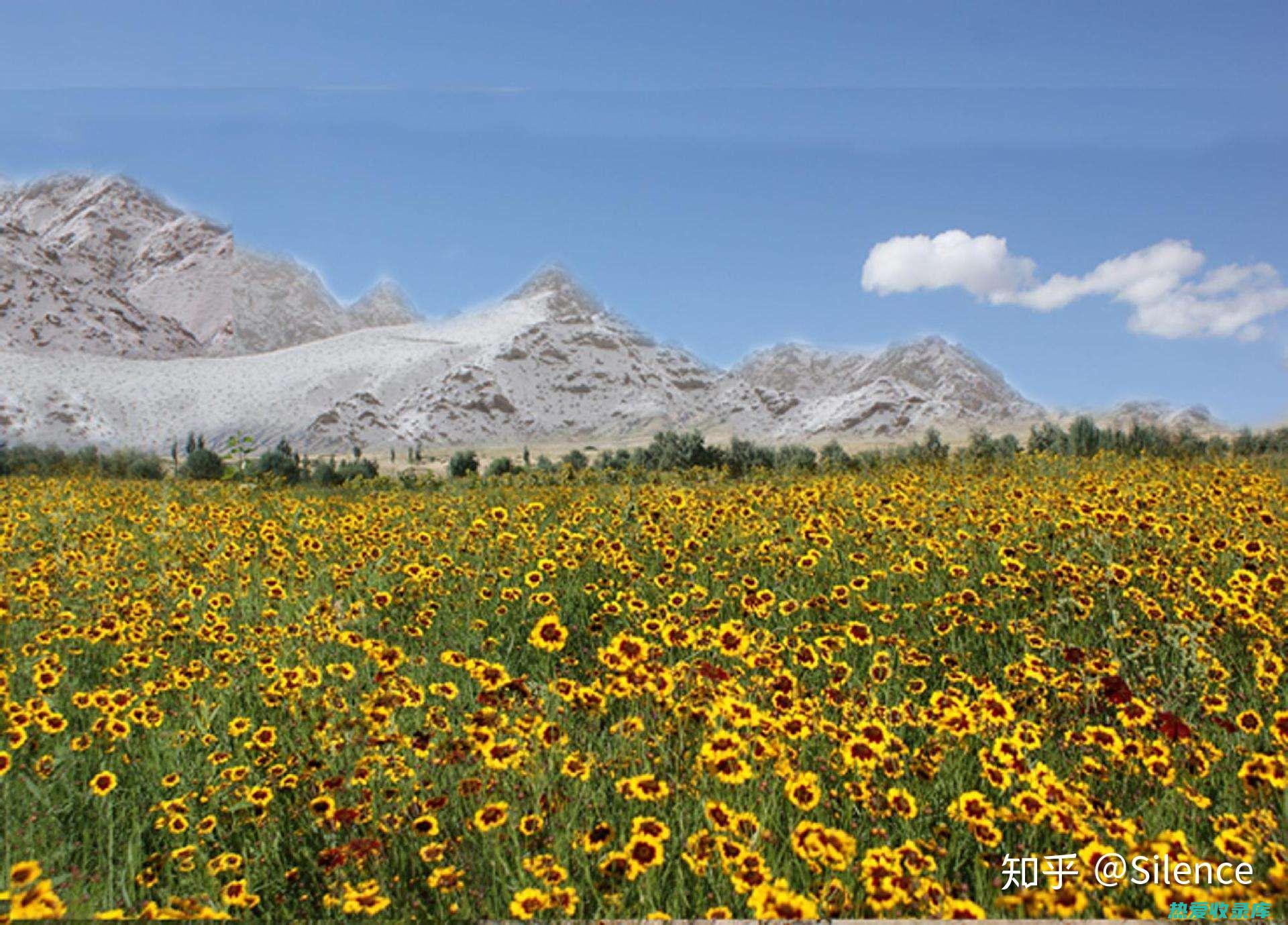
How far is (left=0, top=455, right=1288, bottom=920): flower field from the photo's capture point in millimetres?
2389

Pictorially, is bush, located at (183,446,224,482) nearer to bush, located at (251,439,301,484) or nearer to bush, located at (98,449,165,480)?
bush, located at (98,449,165,480)

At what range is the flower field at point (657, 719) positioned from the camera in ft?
7.84

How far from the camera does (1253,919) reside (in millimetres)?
2076

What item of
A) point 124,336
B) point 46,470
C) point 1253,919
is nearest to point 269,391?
point 124,336

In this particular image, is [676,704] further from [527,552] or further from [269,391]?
[269,391]

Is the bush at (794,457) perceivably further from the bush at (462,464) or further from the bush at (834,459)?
the bush at (462,464)

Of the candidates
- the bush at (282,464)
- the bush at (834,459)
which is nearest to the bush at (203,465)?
the bush at (282,464)

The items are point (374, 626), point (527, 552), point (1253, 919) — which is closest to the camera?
point (1253, 919)

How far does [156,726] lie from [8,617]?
2.04 meters

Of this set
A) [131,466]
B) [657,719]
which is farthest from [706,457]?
[657,719]

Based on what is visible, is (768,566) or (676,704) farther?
(768,566)

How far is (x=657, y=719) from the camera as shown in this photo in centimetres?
314

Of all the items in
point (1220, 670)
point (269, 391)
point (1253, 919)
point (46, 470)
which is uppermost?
point (269, 391)

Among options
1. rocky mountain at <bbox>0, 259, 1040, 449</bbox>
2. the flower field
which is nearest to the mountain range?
rocky mountain at <bbox>0, 259, 1040, 449</bbox>
